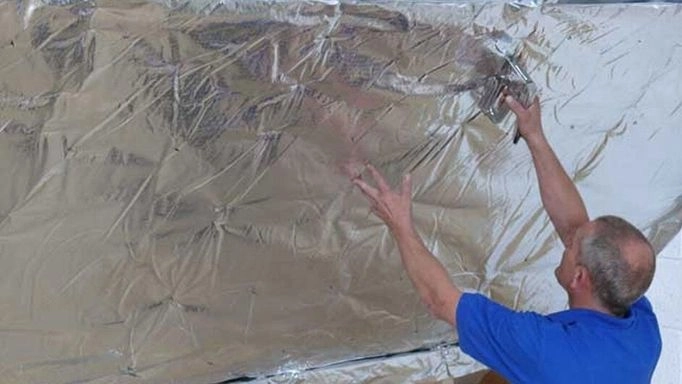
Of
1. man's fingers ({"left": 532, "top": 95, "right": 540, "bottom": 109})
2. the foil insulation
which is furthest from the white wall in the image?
man's fingers ({"left": 532, "top": 95, "right": 540, "bottom": 109})

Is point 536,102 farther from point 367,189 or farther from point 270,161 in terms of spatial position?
point 270,161

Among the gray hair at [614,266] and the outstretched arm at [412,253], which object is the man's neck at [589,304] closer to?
the gray hair at [614,266]

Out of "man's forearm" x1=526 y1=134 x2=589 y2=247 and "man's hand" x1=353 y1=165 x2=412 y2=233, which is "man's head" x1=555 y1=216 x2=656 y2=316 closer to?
"man's forearm" x1=526 y1=134 x2=589 y2=247

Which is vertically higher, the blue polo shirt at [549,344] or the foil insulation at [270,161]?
the foil insulation at [270,161]

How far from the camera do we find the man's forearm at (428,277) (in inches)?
50.9

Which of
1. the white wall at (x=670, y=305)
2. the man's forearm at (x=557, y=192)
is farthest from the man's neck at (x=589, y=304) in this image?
the white wall at (x=670, y=305)

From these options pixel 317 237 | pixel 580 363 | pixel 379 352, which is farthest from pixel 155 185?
pixel 379 352

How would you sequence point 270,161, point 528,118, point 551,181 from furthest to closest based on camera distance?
point 551,181 < point 528,118 < point 270,161

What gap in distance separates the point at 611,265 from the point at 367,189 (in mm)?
347

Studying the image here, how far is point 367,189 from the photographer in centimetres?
131

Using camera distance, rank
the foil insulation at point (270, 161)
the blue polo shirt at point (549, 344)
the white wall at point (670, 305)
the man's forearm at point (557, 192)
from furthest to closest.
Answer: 1. the white wall at point (670, 305)
2. the man's forearm at point (557, 192)
3. the blue polo shirt at point (549, 344)
4. the foil insulation at point (270, 161)

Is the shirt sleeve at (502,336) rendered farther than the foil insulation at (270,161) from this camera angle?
Yes

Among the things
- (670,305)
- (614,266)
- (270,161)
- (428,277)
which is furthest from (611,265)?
(670,305)

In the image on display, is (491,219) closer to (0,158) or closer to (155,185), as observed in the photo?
(155,185)
